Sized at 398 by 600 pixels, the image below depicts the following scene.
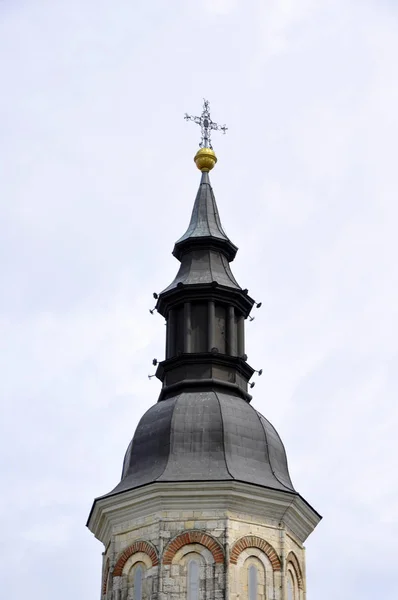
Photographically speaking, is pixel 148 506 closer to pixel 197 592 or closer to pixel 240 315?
pixel 197 592

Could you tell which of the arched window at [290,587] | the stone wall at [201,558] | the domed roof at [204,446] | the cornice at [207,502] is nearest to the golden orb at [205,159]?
the domed roof at [204,446]

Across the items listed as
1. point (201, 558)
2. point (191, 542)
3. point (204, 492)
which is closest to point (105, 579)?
point (191, 542)

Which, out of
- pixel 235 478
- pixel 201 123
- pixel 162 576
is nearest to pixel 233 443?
pixel 235 478

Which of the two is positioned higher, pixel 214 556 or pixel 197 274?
pixel 197 274

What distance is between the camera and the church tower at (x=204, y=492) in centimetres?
3850

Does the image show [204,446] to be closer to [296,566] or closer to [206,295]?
[296,566]

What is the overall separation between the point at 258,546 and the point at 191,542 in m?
1.78

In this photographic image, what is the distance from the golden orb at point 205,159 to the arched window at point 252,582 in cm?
1408

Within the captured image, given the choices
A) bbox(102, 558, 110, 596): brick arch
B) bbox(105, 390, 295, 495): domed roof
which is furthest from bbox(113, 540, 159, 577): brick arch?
bbox(105, 390, 295, 495): domed roof

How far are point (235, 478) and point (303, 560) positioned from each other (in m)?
3.40

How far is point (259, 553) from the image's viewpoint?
3894cm

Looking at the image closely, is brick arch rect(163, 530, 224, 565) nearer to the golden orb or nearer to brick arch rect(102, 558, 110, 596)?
brick arch rect(102, 558, 110, 596)

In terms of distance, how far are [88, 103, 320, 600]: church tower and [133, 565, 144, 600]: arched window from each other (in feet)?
0.12

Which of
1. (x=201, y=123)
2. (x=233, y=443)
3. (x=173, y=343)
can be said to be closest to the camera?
(x=233, y=443)
